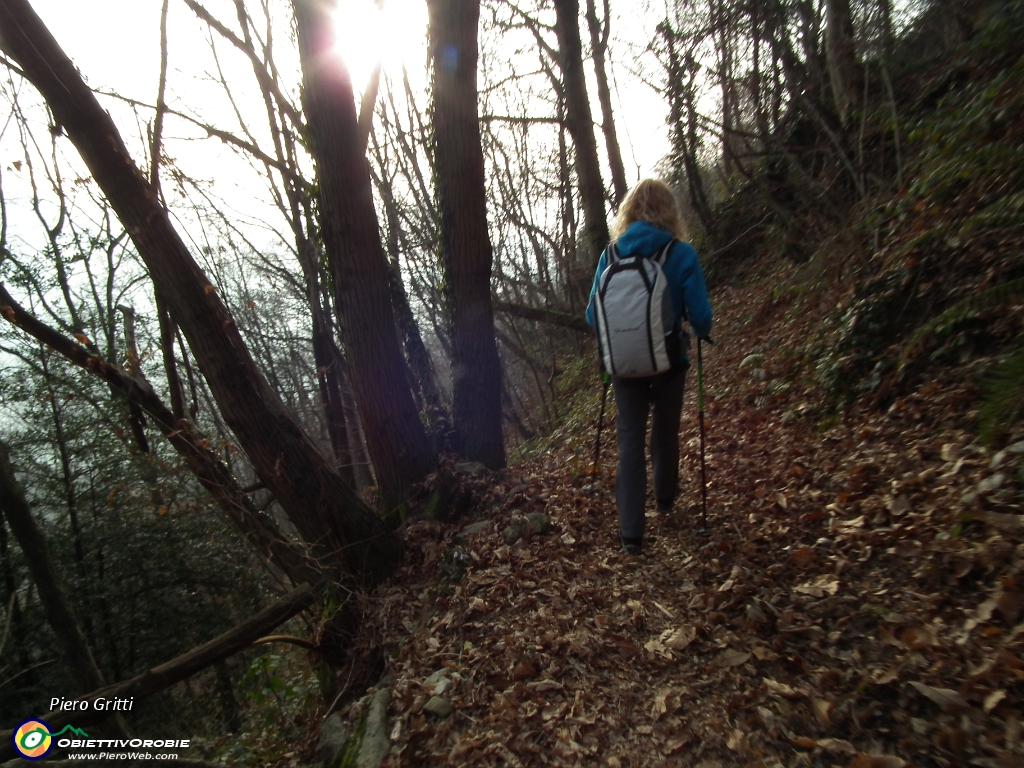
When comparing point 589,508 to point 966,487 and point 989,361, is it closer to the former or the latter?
point 966,487

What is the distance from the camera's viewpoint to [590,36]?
14.4 m

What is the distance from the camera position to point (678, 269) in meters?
3.70

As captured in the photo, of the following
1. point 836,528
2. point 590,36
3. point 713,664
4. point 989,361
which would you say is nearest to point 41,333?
point 713,664

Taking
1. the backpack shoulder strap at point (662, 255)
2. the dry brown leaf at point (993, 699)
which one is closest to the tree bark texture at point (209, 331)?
the backpack shoulder strap at point (662, 255)

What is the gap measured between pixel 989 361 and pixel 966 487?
1106mm

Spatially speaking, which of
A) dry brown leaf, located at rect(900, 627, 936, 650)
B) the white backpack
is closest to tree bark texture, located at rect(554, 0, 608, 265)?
the white backpack

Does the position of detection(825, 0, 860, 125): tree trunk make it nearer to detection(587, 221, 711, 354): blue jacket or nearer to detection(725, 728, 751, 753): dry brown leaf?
detection(587, 221, 711, 354): blue jacket

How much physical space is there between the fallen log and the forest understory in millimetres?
543

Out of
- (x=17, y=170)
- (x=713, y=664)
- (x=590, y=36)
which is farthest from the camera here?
(x=590, y=36)

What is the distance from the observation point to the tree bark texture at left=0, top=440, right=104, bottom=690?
318 inches

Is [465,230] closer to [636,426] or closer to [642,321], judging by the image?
[642,321]

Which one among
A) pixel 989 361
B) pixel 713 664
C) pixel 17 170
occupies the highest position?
pixel 17 170

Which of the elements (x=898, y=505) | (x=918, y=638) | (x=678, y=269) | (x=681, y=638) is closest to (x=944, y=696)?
(x=918, y=638)

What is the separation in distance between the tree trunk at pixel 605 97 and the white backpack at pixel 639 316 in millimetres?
10468
